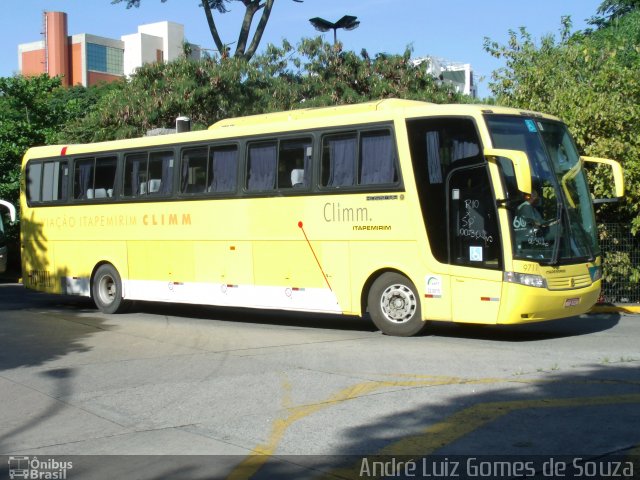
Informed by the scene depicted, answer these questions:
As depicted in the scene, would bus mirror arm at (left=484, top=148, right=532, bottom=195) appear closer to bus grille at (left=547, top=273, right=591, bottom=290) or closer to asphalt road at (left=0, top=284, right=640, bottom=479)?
bus grille at (left=547, top=273, right=591, bottom=290)

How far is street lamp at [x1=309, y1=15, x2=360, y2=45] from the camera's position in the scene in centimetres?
2800

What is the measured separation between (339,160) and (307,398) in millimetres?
5933

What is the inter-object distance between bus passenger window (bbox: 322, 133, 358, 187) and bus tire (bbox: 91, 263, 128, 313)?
599cm

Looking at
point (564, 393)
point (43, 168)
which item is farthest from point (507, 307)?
point (43, 168)

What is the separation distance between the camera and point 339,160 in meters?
13.9

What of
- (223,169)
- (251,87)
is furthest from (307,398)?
(251,87)

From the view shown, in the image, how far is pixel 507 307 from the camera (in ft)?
39.4

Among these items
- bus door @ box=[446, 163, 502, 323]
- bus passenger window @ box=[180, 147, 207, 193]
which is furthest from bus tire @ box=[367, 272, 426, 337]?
bus passenger window @ box=[180, 147, 207, 193]

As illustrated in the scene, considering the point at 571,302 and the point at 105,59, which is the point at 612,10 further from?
the point at 105,59

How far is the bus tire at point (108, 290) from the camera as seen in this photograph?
58.2ft

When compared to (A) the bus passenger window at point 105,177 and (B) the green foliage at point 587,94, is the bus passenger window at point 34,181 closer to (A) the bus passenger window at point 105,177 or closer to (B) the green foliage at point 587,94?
(A) the bus passenger window at point 105,177

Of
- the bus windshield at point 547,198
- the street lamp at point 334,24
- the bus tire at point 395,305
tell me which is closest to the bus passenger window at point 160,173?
the bus tire at point 395,305

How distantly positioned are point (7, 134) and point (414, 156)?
2166 cm

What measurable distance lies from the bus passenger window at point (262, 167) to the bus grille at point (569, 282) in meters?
5.18
